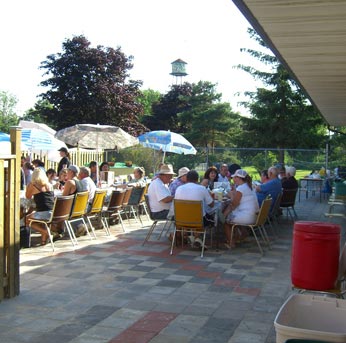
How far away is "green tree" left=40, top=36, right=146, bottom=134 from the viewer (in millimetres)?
29156

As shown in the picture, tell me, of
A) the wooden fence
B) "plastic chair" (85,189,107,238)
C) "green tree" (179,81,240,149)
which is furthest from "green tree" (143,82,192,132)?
the wooden fence

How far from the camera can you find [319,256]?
374 cm

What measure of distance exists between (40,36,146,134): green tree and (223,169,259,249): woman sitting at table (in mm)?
22169

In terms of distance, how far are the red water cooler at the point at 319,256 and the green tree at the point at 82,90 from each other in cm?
2598

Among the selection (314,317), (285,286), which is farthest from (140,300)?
(314,317)

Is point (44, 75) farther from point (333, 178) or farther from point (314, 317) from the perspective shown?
point (314, 317)

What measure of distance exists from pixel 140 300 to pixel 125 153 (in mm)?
18136

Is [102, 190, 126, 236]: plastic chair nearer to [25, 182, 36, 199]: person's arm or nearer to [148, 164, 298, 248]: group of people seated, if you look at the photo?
[148, 164, 298, 248]: group of people seated

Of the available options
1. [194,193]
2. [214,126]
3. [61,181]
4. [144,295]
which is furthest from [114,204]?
[214,126]

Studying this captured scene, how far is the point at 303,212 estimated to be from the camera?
12.6m

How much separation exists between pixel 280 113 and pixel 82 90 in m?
12.4

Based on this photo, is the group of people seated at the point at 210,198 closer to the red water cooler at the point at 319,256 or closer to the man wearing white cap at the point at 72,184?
the man wearing white cap at the point at 72,184

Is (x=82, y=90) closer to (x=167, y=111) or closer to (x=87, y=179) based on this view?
(x=167, y=111)

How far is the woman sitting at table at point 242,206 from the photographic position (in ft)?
24.2
